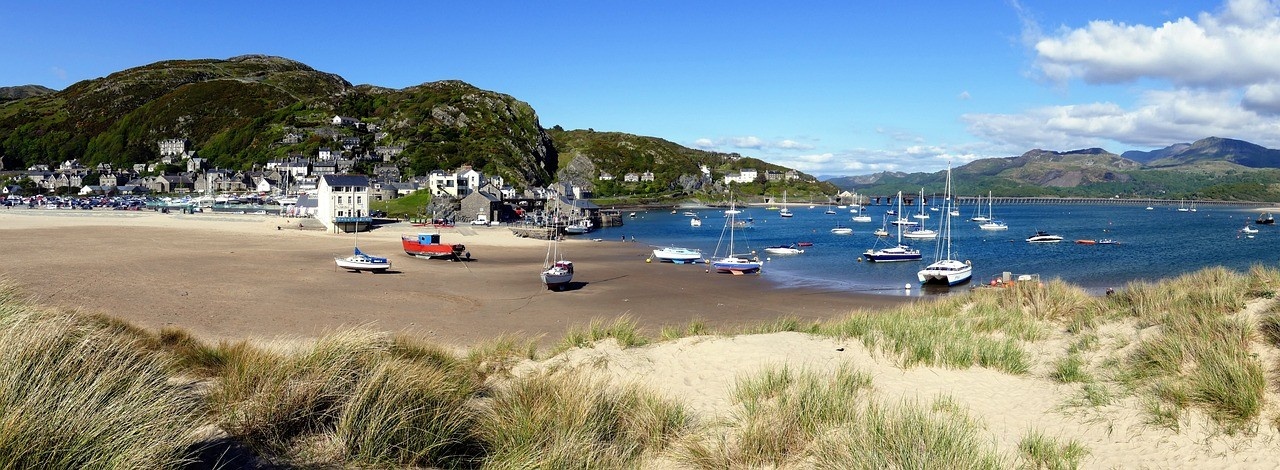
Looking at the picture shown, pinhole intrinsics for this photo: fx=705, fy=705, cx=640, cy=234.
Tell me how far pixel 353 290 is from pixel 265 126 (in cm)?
14332

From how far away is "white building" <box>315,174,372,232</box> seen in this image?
6625 cm

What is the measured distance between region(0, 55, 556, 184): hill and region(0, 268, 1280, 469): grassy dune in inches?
4447

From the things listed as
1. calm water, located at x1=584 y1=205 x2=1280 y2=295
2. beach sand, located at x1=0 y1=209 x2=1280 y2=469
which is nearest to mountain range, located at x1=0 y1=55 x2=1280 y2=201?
calm water, located at x1=584 y1=205 x2=1280 y2=295

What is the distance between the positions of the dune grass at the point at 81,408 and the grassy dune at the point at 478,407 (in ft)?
0.05

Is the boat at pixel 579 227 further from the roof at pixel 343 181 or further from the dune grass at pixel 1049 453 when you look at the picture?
the dune grass at pixel 1049 453

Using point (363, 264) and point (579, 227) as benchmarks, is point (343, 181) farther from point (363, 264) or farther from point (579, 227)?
point (363, 264)

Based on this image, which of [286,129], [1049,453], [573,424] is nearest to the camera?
[573,424]

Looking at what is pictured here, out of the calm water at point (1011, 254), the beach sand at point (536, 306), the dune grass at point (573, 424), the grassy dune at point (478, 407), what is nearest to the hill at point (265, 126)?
the calm water at point (1011, 254)

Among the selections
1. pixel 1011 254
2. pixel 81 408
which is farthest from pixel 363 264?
pixel 1011 254

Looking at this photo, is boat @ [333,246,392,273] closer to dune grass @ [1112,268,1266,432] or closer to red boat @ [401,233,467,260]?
red boat @ [401,233,467,260]

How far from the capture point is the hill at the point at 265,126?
136 m

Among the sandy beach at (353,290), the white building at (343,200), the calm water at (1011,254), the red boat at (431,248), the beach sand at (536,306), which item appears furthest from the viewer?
the white building at (343,200)

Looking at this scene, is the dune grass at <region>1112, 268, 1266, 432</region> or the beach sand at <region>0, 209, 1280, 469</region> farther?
the beach sand at <region>0, 209, 1280, 469</region>

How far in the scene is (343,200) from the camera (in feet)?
219
